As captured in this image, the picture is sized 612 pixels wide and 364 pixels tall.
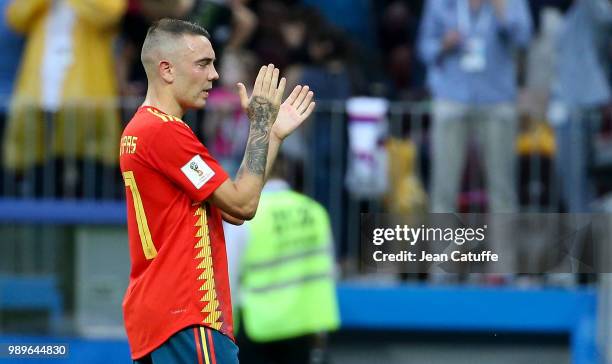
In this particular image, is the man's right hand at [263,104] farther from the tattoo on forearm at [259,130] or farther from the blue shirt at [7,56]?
the blue shirt at [7,56]

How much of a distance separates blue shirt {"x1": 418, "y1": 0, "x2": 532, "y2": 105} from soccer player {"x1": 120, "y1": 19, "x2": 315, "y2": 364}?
5.12 meters

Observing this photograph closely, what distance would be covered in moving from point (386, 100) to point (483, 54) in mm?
920

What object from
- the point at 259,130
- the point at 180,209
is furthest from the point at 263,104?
the point at 180,209

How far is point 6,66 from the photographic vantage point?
10883 mm

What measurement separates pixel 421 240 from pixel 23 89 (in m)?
4.34

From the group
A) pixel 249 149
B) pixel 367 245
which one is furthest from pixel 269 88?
pixel 367 245

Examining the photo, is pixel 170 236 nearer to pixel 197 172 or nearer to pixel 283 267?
pixel 197 172

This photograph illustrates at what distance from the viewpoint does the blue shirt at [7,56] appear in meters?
10.7

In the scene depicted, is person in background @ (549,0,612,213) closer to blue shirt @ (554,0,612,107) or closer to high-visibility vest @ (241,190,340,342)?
blue shirt @ (554,0,612,107)

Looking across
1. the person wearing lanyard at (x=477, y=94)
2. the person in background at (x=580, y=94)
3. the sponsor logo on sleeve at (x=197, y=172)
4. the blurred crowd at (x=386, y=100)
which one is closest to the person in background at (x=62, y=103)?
the blurred crowd at (x=386, y=100)

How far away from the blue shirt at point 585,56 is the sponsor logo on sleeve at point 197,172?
567cm

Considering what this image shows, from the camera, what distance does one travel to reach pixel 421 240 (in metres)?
7.54

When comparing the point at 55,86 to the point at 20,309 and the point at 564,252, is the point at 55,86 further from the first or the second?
the point at 564,252

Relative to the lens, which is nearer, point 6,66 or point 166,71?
point 166,71
